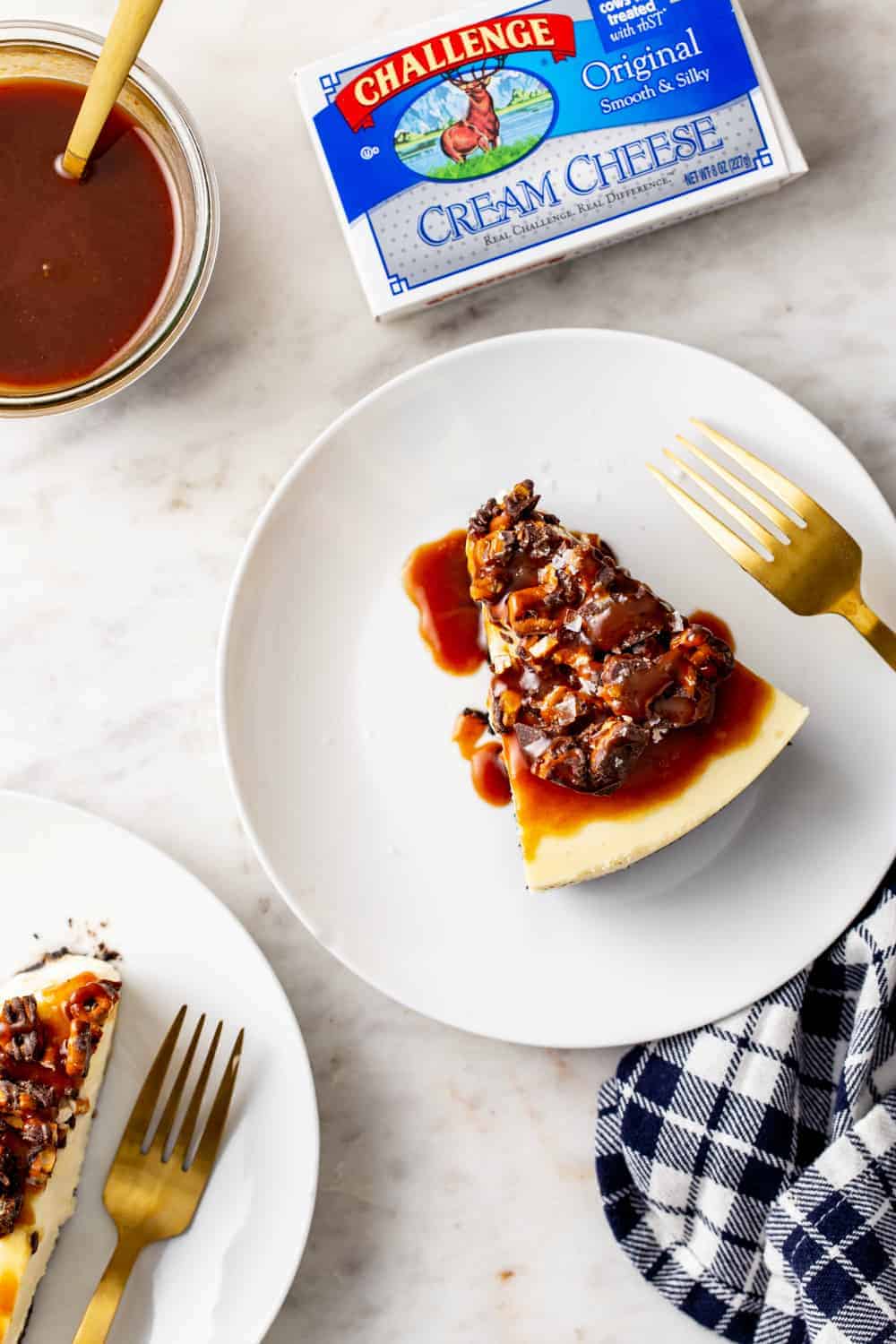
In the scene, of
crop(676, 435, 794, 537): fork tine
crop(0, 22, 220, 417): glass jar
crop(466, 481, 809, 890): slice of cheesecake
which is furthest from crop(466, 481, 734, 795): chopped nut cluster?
crop(0, 22, 220, 417): glass jar

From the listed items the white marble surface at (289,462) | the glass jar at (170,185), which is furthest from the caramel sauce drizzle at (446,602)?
the glass jar at (170,185)

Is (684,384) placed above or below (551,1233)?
above

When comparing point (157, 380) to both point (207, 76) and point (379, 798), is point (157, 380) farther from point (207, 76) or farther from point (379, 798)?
point (379, 798)

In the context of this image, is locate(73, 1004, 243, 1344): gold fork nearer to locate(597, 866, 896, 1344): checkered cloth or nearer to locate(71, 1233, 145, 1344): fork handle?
locate(71, 1233, 145, 1344): fork handle

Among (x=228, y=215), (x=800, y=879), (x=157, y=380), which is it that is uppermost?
(x=228, y=215)

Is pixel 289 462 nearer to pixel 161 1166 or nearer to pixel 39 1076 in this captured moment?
pixel 39 1076

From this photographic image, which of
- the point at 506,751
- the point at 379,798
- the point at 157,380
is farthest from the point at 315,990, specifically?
the point at 157,380

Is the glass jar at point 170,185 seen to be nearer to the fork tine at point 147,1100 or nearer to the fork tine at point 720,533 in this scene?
the fork tine at point 720,533

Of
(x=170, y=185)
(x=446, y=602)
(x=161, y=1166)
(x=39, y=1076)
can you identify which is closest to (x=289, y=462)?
(x=446, y=602)
